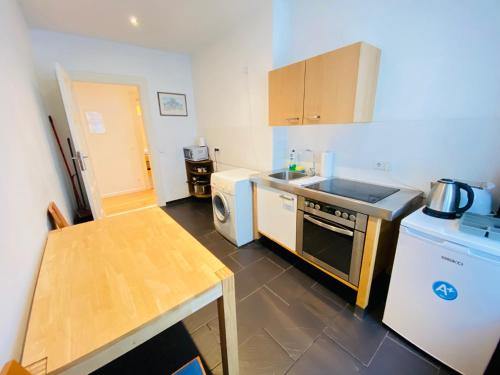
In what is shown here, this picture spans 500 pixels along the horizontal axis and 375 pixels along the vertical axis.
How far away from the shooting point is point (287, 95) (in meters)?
2.01

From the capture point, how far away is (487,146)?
4.33 ft

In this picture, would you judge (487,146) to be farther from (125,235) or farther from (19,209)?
(19,209)

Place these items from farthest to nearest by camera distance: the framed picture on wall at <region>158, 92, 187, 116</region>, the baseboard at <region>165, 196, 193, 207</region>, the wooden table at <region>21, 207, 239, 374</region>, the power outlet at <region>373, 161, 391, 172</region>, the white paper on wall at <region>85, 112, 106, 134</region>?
the white paper on wall at <region>85, 112, 106, 134</region>
the baseboard at <region>165, 196, 193, 207</region>
the framed picture on wall at <region>158, 92, 187, 116</region>
the power outlet at <region>373, 161, 391, 172</region>
the wooden table at <region>21, 207, 239, 374</region>

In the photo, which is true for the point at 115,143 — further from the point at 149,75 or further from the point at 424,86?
the point at 424,86

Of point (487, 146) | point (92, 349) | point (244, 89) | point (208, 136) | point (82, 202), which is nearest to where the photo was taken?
point (92, 349)

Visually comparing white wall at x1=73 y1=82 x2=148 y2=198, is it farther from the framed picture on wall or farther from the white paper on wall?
the framed picture on wall

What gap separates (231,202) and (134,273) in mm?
1467

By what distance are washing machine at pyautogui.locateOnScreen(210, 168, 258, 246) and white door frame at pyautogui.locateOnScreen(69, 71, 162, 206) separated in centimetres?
162

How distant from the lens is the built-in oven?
4.91 ft

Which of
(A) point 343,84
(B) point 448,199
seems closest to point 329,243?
(B) point 448,199

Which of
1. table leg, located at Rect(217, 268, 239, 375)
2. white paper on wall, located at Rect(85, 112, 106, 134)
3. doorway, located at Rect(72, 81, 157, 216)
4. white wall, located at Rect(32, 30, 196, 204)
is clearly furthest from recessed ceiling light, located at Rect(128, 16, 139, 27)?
table leg, located at Rect(217, 268, 239, 375)

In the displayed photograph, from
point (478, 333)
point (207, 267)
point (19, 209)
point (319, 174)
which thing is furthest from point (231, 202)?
point (478, 333)

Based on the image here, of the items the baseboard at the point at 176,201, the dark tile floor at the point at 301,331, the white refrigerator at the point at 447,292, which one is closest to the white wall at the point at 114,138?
the baseboard at the point at 176,201

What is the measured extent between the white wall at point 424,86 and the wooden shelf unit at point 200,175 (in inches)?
92.9
